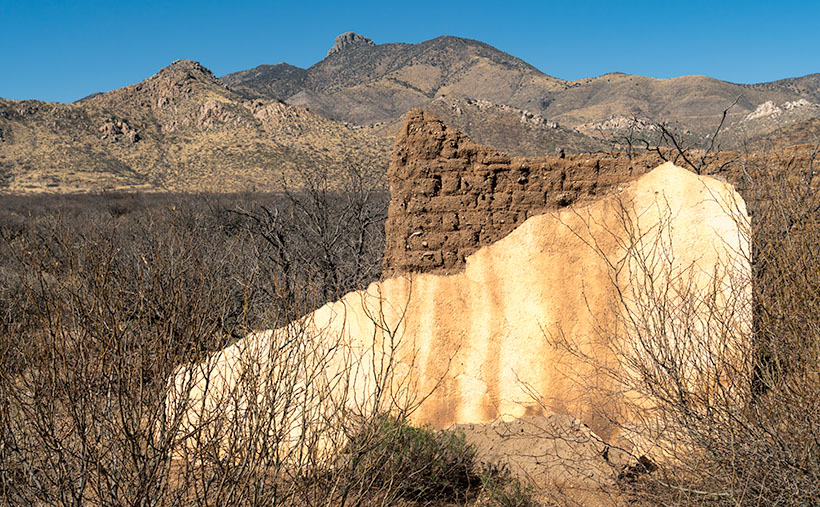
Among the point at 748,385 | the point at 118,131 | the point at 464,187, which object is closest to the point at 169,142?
the point at 118,131

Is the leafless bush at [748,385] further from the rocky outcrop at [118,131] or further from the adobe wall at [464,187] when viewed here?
the rocky outcrop at [118,131]

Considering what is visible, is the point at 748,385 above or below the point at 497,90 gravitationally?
below

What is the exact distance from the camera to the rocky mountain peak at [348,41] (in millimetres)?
182125

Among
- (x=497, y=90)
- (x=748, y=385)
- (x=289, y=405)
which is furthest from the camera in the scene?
(x=497, y=90)

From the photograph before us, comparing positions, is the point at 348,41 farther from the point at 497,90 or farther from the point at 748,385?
the point at 748,385

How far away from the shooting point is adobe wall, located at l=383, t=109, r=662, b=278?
561 centimetres

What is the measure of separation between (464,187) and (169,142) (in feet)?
163

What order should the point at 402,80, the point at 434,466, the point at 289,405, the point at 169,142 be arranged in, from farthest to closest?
the point at 402,80 → the point at 169,142 → the point at 434,466 → the point at 289,405

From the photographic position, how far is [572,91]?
4232 inches

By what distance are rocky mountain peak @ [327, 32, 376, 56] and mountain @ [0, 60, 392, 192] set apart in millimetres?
132193

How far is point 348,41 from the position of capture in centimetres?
18600

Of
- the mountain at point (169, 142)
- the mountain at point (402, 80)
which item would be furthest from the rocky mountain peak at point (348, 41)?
the mountain at point (169, 142)

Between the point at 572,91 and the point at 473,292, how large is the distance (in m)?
111

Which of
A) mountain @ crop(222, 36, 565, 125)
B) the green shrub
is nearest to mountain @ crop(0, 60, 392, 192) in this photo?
the green shrub
